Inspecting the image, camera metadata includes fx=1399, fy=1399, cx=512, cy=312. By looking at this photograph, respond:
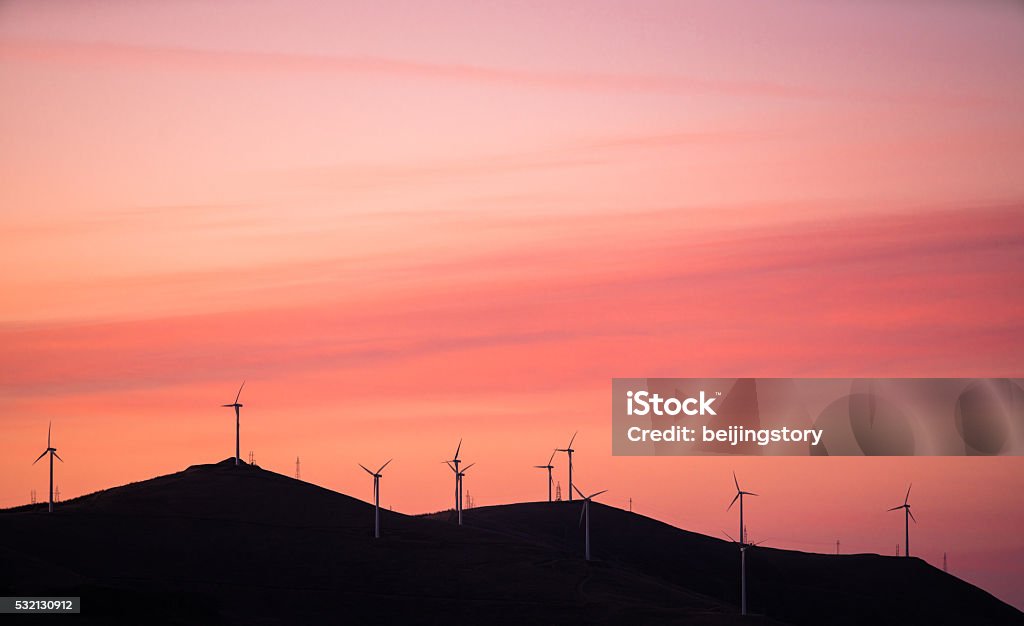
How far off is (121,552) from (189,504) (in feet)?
94.2

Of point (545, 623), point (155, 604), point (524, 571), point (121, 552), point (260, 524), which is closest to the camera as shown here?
point (155, 604)

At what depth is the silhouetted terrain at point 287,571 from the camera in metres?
144

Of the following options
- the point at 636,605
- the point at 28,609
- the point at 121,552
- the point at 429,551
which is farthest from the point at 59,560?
the point at 636,605

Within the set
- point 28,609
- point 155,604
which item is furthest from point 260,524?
point 28,609

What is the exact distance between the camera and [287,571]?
6624 inches

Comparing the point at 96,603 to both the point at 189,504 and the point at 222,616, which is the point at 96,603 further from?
→ the point at 189,504

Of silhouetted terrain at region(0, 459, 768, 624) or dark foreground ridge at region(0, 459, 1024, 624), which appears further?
silhouetted terrain at region(0, 459, 768, 624)

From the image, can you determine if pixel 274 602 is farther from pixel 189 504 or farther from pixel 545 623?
pixel 189 504

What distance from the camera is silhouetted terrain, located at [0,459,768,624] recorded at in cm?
14375

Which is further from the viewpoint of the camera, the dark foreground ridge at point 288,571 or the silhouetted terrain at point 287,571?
the silhouetted terrain at point 287,571

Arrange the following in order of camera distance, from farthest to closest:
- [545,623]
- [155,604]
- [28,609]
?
[545,623], [155,604], [28,609]

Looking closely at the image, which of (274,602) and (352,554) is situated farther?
(352,554)

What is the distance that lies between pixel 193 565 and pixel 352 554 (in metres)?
21.3

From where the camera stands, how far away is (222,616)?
142500mm
